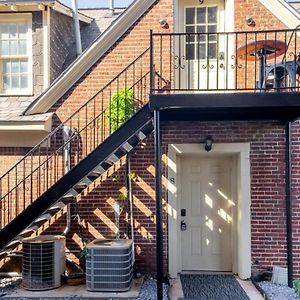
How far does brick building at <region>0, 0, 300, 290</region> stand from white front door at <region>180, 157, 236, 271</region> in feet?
0.06

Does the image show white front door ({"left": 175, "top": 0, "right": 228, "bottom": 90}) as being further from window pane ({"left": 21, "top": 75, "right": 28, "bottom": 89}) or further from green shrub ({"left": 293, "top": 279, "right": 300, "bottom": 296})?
green shrub ({"left": 293, "top": 279, "right": 300, "bottom": 296})

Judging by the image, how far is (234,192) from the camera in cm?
791

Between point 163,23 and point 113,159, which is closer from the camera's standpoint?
point 113,159

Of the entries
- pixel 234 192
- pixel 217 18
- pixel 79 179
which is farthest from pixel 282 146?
pixel 79 179

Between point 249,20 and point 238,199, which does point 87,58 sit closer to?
point 249,20

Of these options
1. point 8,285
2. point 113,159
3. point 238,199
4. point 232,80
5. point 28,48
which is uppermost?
point 28,48

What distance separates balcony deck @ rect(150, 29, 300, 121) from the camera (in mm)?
5832

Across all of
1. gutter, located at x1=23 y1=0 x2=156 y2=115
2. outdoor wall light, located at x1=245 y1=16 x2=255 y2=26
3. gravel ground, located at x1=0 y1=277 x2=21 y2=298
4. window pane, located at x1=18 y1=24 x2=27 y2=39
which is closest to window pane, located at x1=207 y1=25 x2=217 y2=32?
outdoor wall light, located at x1=245 y1=16 x2=255 y2=26

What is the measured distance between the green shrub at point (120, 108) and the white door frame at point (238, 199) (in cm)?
96

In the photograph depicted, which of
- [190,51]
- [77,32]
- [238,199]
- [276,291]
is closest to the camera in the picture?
[276,291]

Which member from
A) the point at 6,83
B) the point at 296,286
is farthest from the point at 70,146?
the point at 296,286

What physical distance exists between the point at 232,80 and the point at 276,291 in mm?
3662

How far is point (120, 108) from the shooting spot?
744 cm

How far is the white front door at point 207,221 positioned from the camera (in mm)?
8023
